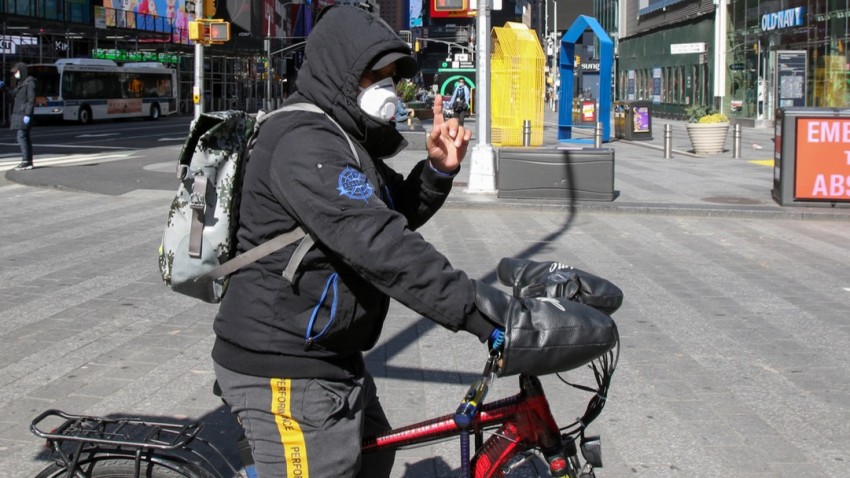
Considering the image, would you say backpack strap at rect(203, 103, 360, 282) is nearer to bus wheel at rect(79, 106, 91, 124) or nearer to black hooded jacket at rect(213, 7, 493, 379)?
black hooded jacket at rect(213, 7, 493, 379)

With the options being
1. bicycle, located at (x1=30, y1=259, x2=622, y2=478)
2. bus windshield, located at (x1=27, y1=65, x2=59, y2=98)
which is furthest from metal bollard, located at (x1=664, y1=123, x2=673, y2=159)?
bus windshield, located at (x1=27, y1=65, x2=59, y2=98)

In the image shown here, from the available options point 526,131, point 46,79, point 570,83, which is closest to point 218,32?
point 526,131

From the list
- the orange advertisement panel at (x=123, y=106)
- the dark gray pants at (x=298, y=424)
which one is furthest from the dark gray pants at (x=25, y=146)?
the orange advertisement panel at (x=123, y=106)

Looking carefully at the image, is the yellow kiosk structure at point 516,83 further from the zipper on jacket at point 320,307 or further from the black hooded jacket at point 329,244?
the zipper on jacket at point 320,307

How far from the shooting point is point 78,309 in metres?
7.42

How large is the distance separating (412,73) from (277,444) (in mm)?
1039

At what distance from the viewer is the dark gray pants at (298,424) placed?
2535 millimetres

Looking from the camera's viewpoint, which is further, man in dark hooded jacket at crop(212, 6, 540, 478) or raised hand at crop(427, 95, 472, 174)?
raised hand at crop(427, 95, 472, 174)

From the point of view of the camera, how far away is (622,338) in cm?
688

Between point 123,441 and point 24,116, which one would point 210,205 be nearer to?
point 123,441

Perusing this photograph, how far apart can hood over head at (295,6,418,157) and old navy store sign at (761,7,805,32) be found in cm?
3702

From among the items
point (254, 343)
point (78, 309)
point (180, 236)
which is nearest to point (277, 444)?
point (254, 343)

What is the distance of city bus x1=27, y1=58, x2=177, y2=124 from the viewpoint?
1646 inches

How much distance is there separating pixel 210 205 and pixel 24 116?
17.8m
